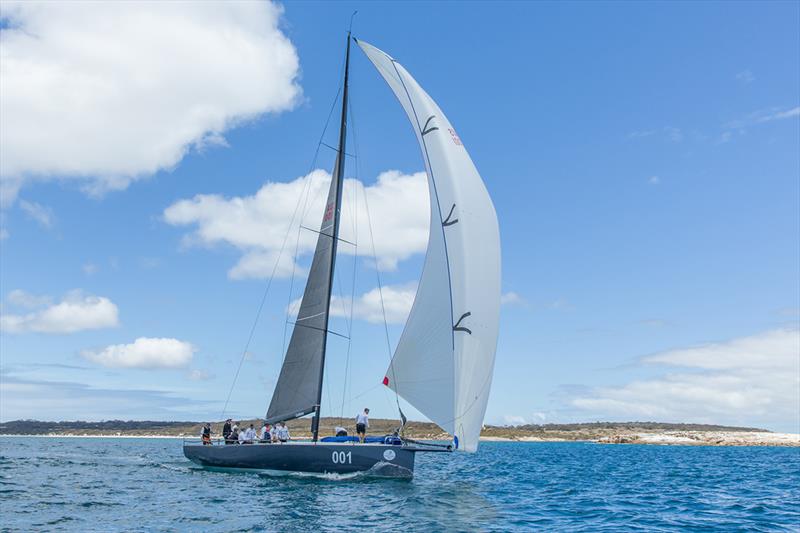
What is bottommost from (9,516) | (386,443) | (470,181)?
(9,516)

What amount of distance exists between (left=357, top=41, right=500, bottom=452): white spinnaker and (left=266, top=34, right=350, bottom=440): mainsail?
493cm

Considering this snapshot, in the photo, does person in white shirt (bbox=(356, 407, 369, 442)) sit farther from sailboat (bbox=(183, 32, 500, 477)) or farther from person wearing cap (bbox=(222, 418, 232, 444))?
person wearing cap (bbox=(222, 418, 232, 444))

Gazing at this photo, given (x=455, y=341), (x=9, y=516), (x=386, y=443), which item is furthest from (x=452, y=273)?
(x=9, y=516)

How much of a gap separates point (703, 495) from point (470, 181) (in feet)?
45.1

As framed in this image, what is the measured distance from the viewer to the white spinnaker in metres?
20.7

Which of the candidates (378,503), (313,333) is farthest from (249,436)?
(378,503)

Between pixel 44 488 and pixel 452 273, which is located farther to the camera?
pixel 44 488

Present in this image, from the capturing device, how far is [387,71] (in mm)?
25125

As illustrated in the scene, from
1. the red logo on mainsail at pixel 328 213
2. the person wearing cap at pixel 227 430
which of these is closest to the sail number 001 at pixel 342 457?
the person wearing cap at pixel 227 430

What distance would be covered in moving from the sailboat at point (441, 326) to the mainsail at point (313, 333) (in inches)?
10.8

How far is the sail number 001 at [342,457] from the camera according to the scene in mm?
22703

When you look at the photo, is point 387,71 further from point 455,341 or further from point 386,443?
point 386,443

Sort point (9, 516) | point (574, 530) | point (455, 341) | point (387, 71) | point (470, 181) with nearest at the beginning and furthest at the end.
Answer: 1. point (574, 530)
2. point (9, 516)
3. point (455, 341)
4. point (470, 181)
5. point (387, 71)

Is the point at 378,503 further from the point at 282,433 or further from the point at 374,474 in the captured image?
the point at 282,433
